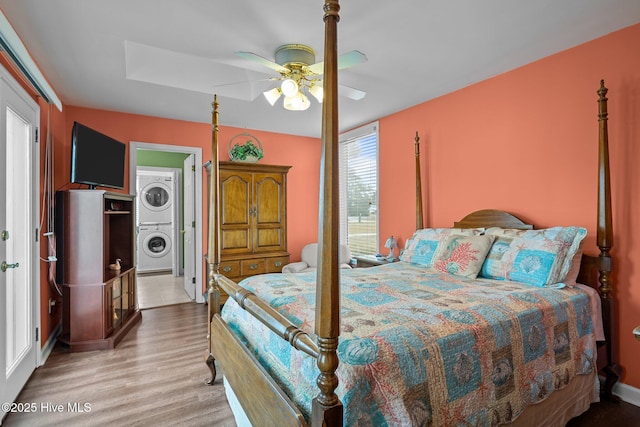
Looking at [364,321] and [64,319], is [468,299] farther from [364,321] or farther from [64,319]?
[64,319]

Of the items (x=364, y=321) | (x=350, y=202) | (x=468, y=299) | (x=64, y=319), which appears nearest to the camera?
(x=364, y=321)

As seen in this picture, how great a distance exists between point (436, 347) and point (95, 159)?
3.60m

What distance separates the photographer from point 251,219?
4.20m

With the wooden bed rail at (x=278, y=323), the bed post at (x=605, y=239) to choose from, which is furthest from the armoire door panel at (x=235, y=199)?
the bed post at (x=605, y=239)

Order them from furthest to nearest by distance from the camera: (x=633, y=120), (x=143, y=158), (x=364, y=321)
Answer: (x=143, y=158) < (x=633, y=120) < (x=364, y=321)

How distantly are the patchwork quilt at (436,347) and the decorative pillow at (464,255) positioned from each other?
24 centimetres

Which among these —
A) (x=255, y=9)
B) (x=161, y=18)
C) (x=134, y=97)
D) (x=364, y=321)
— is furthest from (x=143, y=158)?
(x=364, y=321)

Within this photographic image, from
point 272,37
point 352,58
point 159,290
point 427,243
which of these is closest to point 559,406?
point 427,243

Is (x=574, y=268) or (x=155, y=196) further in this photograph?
(x=155, y=196)

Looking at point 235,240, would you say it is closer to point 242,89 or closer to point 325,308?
point 242,89

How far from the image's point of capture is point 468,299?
1830mm

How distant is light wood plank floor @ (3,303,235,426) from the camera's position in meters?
2.01

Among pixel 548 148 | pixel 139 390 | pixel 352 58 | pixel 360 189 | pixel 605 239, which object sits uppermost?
pixel 352 58

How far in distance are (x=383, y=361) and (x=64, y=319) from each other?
3.39 metres
